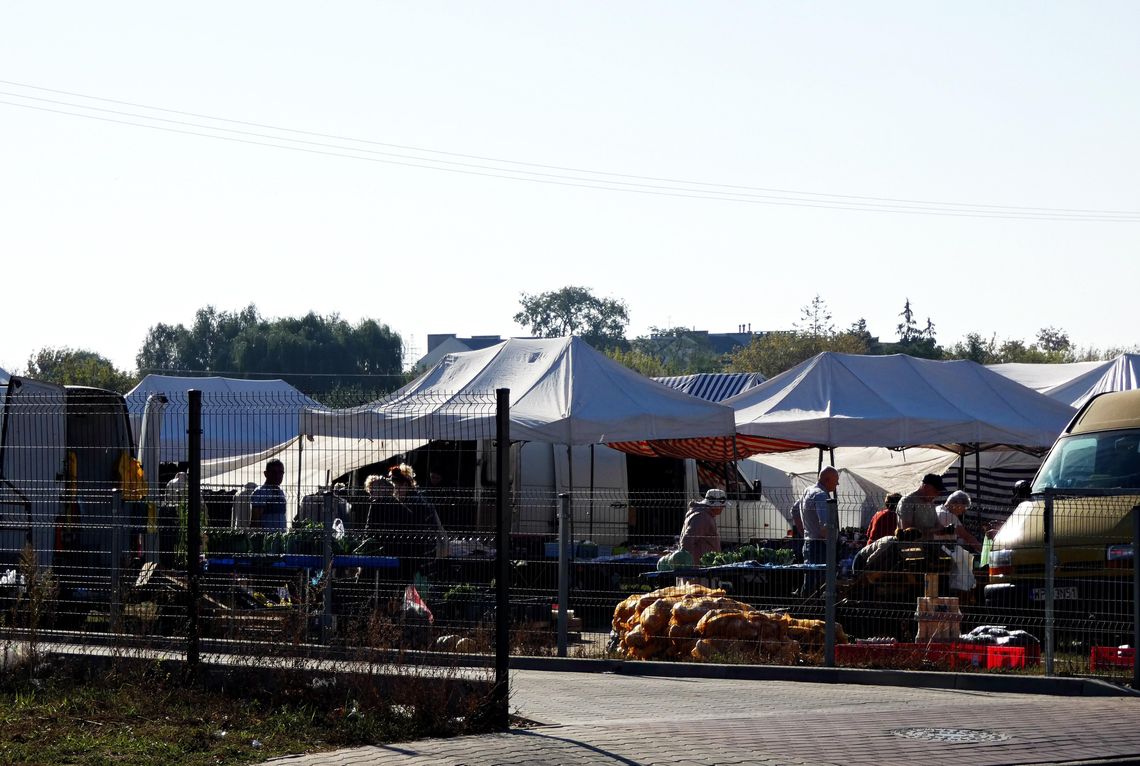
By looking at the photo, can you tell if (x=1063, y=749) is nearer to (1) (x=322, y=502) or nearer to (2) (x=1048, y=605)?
(2) (x=1048, y=605)

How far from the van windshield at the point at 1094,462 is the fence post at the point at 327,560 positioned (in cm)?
771

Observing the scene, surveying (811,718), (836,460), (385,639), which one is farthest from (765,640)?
(836,460)

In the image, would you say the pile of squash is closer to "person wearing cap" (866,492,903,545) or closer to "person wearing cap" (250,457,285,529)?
"person wearing cap" (866,492,903,545)

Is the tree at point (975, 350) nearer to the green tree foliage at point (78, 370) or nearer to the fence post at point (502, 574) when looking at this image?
the green tree foliage at point (78, 370)

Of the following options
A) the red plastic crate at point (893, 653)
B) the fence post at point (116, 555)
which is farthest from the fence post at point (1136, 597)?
the fence post at point (116, 555)

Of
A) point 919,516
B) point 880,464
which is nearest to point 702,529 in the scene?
point 919,516

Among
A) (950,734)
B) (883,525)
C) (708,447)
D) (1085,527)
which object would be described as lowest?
(950,734)

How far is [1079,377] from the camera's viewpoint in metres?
31.7

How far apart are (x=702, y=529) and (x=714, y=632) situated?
1.87m

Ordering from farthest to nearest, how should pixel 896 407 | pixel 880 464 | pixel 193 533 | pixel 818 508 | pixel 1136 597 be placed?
pixel 880 464 < pixel 896 407 < pixel 818 508 < pixel 1136 597 < pixel 193 533

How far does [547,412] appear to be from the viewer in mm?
21578

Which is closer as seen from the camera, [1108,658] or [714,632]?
[1108,658]

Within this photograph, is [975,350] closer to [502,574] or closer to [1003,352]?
[1003,352]

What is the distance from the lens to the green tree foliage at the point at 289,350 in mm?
105513
